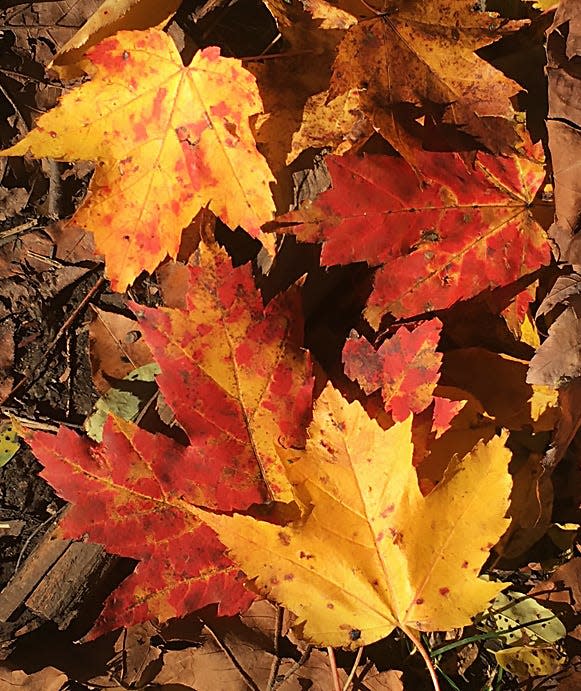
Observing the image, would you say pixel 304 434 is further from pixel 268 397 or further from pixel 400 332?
pixel 400 332

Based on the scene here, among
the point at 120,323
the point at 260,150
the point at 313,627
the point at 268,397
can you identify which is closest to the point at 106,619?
the point at 313,627

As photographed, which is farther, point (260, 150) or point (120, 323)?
point (120, 323)

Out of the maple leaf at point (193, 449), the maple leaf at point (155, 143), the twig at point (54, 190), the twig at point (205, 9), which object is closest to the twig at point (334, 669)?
the maple leaf at point (193, 449)

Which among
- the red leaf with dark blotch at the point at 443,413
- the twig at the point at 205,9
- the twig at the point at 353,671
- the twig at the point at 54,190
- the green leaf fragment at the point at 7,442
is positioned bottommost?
the twig at the point at 353,671

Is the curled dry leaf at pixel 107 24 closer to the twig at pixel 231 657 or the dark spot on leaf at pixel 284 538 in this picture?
the dark spot on leaf at pixel 284 538

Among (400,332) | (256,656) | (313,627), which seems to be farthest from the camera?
(256,656)

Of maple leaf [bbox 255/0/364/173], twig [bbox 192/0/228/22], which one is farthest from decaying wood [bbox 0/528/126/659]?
twig [bbox 192/0/228/22]

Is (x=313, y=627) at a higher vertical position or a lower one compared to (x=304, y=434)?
lower

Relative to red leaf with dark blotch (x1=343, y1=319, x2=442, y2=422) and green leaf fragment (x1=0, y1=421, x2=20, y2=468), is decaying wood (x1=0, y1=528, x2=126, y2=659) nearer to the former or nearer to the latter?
green leaf fragment (x1=0, y1=421, x2=20, y2=468)

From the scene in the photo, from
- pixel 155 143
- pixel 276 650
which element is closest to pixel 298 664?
pixel 276 650
